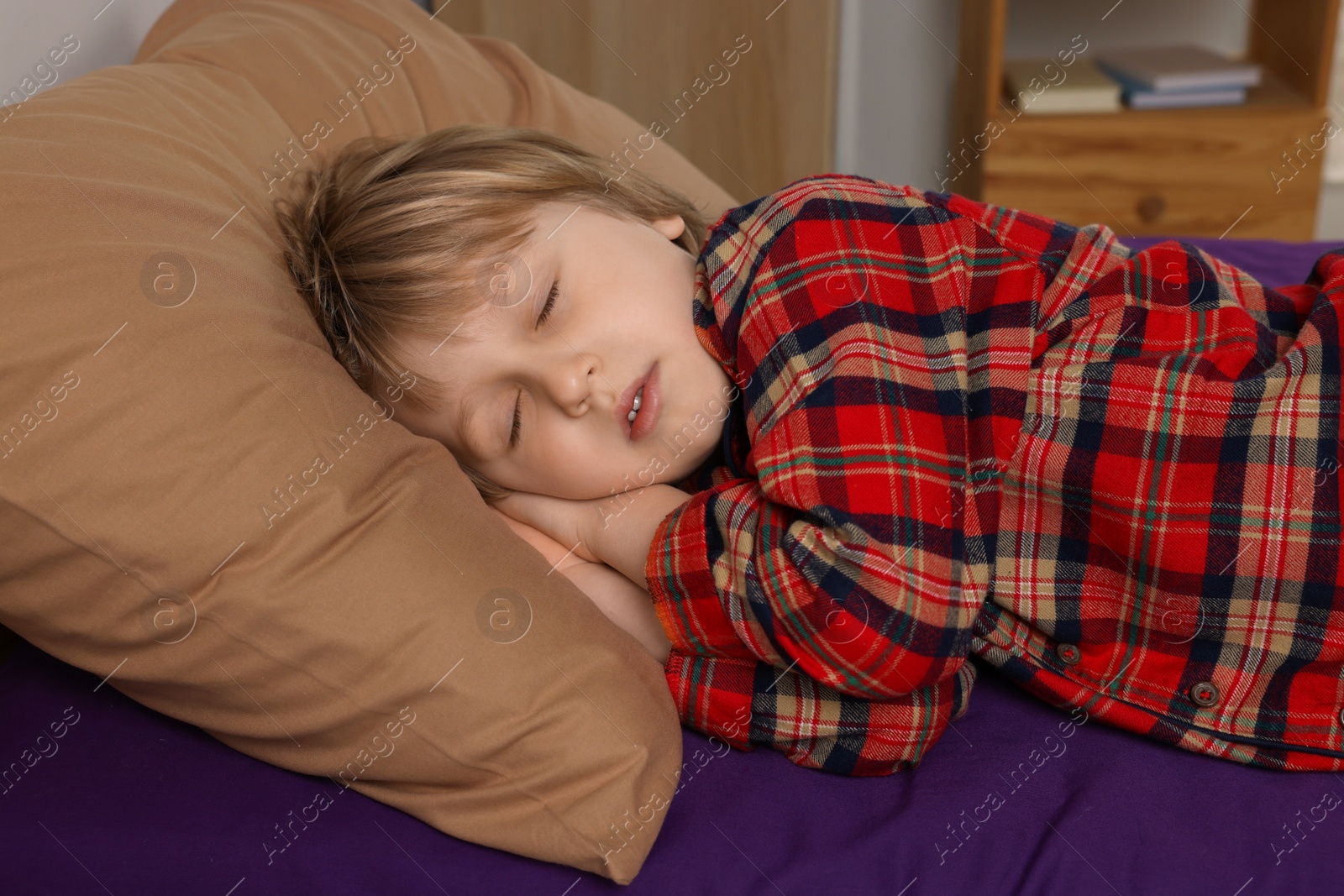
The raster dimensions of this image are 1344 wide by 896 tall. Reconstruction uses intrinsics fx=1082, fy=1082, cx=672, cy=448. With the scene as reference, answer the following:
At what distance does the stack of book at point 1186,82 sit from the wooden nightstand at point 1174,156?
0.02 metres

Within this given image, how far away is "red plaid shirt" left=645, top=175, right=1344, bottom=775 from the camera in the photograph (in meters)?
0.76

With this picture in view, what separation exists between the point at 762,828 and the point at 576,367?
0.37 m

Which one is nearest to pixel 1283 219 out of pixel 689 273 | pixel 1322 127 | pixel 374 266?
pixel 1322 127

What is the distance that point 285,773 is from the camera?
758 mm

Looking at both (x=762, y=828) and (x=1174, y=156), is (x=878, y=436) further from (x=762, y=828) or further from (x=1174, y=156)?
(x=1174, y=156)

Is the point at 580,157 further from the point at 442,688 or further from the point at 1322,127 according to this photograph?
the point at 1322,127

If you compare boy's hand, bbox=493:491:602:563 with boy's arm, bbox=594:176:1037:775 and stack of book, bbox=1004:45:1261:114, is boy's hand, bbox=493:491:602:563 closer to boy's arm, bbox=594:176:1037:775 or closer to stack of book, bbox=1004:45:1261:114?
boy's arm, bbox=594:176:1037:775

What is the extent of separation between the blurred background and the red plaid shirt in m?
1.33

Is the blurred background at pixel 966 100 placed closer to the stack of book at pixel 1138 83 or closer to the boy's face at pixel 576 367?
the stack of book at pixel 1138 83

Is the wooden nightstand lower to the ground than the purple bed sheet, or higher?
lower

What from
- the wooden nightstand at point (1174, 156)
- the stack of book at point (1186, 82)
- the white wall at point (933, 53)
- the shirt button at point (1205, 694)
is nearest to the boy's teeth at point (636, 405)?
the shirt button at point (1205, 694)

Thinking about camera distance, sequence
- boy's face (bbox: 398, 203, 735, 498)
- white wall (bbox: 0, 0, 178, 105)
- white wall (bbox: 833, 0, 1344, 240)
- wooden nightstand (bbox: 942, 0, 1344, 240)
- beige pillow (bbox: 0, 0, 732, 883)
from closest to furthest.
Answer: beige pillow (bbox: 0, 0, 732, 883), boy's face (bbox: 398, 203, 735, 498), white wall (bbox: 0, 0, 178, 105), wooden nightstand (bbox: 942, 0, 1344, 240), white wall (bbox: 833, 0, 1344, 240)

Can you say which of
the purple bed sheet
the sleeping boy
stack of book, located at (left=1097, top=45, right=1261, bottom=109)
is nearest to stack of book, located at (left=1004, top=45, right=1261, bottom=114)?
stack of book, located at (left=1097, top=45, right=1261, bottom=109)

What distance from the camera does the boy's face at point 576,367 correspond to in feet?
2.87
